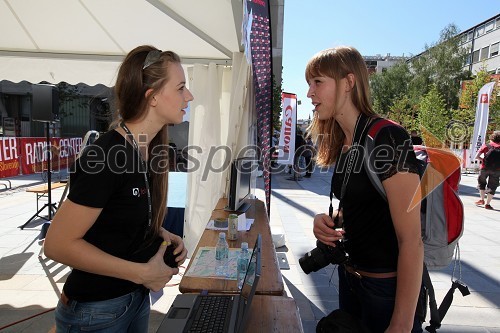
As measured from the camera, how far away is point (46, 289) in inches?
131

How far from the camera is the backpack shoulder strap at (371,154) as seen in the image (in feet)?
3.59

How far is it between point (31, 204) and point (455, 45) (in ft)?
123

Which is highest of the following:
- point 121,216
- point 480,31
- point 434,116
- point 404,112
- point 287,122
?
point 480,31

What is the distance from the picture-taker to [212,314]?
127 cm

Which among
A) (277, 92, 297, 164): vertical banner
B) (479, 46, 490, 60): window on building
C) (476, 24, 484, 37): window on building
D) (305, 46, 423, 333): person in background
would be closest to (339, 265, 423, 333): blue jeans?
(305, 46, 423, 333): person in background

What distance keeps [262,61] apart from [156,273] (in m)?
2.36

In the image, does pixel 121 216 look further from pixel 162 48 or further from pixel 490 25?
pixel 490 25

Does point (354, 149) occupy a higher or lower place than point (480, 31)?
lower

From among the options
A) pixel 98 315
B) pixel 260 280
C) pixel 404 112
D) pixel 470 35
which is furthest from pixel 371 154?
pixel 470 35

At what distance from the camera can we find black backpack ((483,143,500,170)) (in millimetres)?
7605

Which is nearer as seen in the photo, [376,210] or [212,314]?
[376,210]

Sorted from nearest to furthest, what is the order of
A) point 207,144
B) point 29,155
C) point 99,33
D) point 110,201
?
point 110,201, point 99,33, point 207,144, point 29,155

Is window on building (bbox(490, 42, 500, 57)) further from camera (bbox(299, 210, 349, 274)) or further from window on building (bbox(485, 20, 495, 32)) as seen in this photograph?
camera (bbox(299, 210, 349, 274))

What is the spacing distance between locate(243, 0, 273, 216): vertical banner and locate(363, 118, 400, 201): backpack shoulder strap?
3.52ft
